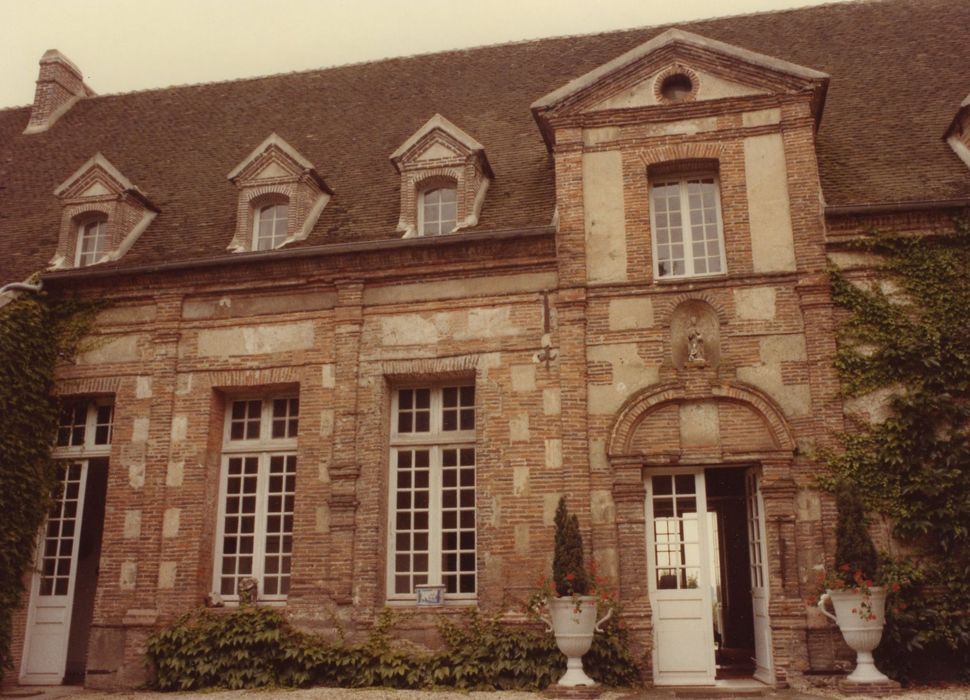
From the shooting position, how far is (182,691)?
10727 millimetres

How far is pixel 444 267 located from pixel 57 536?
22.0 feet

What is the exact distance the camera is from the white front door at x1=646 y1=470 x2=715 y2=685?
1026 cm

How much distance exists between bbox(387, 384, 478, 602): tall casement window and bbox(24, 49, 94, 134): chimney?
1132 cm

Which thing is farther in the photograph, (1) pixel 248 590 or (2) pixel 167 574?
(2) pixel 167 574

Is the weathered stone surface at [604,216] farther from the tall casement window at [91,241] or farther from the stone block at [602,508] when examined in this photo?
the tall casement window at [91,241]

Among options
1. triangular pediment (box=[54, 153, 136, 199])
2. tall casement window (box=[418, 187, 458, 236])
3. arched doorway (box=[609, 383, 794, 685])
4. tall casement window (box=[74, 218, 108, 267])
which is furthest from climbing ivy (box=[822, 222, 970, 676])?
tall casement window (box=[74, 218, 108, 267])

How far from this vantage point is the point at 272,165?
1320 centimetres

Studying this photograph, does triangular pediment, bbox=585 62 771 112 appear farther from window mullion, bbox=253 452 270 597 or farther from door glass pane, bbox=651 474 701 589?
window mullion, bbox=253 452 270 597

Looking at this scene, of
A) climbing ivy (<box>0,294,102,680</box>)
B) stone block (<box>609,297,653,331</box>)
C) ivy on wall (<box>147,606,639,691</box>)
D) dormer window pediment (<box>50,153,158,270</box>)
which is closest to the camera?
ivy on wall (<box>147,606,639,691</box>)

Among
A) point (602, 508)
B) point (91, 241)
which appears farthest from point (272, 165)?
point (602, 508)

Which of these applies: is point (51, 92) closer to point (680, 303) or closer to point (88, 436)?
point (88, 436)

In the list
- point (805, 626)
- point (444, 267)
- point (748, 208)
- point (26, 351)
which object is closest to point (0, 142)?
point (26, 351)

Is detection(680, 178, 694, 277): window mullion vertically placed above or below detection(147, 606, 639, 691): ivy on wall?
above

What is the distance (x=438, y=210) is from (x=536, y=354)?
9.30ft
